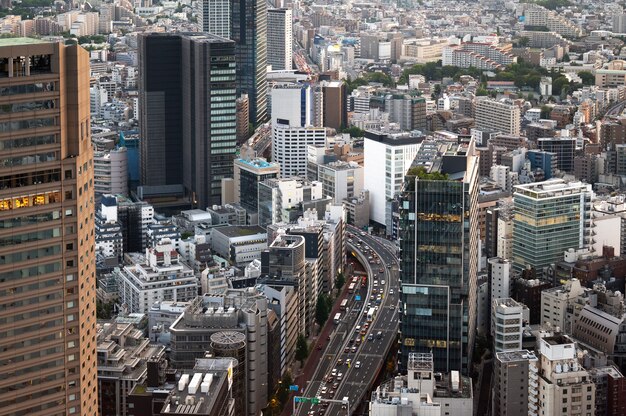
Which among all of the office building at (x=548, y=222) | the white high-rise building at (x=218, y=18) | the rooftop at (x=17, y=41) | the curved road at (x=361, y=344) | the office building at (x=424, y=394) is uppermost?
the white high-rise building at (x=218, y=18)

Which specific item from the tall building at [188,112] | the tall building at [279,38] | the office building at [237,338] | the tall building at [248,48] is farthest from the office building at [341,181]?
the tall building at [279,38]

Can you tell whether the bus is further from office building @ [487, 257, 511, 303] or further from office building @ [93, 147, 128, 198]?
office building @ [93, 147, 128, 198]

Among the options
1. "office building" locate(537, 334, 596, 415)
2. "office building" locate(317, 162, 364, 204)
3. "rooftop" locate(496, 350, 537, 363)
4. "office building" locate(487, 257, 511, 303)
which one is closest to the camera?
"office building" locate(537, 334, 596, 415)

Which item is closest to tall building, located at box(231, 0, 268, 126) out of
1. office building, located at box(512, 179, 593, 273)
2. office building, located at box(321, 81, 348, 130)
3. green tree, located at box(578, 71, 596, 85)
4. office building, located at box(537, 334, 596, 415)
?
office building, located at box(321, 81, 348, 130)

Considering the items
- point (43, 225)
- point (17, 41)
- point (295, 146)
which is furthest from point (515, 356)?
point (295, 146)

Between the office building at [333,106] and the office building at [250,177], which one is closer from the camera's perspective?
the office building at [250,177]

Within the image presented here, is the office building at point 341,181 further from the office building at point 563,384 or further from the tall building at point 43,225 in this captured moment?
the tall building at point 43,225

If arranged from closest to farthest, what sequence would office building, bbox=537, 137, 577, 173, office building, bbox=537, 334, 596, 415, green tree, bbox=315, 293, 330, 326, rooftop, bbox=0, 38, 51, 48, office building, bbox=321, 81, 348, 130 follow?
rooftop, bbox=0, 38, 51, 48
office building, bbox=537, 334, 596, 415
green tree, bbox=315, 293, 330, 326
office building, bbox=537, 137, 577, 173
office building, bbox=321, 81, 348, 130

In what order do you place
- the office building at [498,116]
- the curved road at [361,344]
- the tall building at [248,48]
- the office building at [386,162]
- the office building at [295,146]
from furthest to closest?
the tall building at [248,48] < the office building at [498,116] < the office building at [295,146] < the office building at [386,162] < the curved road at [361,344]
